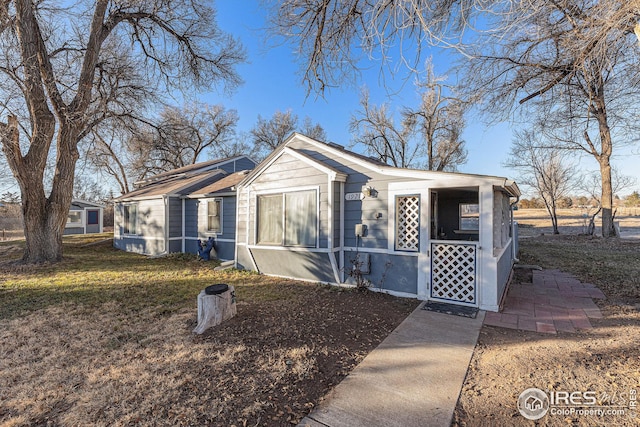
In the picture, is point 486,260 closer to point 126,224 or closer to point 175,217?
point 175,217

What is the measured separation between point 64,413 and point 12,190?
19381mm

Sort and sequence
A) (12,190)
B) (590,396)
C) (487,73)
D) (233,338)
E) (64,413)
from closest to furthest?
(64,413), (590,396), (233,338), (487,73), (12,190)

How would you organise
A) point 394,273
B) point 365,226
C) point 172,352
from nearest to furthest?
point 172,352, point 394,273, point 365,226

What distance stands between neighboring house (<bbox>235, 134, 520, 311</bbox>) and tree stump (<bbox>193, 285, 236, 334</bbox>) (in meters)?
2.51

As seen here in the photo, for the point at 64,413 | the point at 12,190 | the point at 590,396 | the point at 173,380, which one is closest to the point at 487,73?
the point at 590,396

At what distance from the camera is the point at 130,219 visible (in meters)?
12.7

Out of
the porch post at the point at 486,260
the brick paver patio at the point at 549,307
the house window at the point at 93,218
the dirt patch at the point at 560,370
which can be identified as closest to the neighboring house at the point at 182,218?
the porch post at the point at 486,260

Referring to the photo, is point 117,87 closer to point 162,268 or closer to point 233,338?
point 162,268

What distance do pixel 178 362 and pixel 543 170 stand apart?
→ 24.2 metres

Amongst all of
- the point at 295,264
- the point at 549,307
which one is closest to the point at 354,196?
the point at 295,264

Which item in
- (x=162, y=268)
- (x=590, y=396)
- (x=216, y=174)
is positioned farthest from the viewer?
(x=216, y=174)

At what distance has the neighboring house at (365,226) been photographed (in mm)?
5020

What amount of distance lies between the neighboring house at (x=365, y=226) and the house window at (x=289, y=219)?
24 millimetres

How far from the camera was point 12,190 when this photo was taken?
14.9 meters
